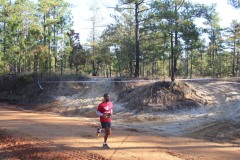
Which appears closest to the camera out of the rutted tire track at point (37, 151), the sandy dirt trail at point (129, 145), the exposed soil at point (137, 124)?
the rutted tire track at point (37, 151)

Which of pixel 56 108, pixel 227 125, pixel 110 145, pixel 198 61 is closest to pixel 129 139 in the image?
pixel 110 145

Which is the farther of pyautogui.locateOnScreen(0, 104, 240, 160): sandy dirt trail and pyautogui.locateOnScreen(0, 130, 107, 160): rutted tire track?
pyautogui.locateOnScreen(0, 104, 240, 160): sandy dirt trail

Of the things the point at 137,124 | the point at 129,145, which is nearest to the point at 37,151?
the point at 129,145

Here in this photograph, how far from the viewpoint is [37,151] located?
11.0 meters

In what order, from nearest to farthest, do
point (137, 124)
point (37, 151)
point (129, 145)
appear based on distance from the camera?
point (37, 151), point (129, 145), point (137, 124)

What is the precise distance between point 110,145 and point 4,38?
30.8 m

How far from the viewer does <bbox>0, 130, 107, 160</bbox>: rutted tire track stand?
10242mm

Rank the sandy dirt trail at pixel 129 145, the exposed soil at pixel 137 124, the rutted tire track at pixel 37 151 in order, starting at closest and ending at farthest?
the rutted tire track at pixel 37 151 < the sandy dirt trail at pixel 129 145 < the exposed soil at pixel 137 124

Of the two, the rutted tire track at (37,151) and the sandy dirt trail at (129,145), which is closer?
the rutted tire track at (37,151)

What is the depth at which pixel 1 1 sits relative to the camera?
39000 mm

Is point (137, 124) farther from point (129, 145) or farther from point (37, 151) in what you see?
point (37, 151)

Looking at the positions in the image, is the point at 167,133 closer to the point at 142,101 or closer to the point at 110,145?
the point at 110,145

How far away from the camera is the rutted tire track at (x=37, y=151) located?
10242 mm

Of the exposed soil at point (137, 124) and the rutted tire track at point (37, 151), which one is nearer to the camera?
the rutted tire track at point (37, 151)
